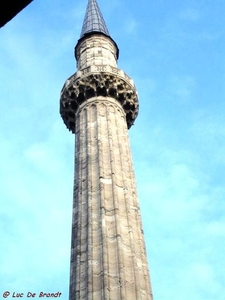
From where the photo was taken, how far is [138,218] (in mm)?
13625

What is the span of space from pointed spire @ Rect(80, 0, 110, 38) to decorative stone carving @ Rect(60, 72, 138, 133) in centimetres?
509

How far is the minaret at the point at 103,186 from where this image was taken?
1143 centimetres

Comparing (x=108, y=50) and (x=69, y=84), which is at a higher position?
(x=108, y=50)

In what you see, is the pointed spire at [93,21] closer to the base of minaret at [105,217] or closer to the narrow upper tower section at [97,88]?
the narrow upper tower section at [97,88]

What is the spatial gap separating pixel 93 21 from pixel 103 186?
12.7 m

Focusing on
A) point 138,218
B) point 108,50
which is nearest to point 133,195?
point 138,218

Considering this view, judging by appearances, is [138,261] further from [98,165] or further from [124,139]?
[124,139]

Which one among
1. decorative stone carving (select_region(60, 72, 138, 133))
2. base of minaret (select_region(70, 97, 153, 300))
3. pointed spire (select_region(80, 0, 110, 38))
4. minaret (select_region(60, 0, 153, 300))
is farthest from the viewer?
pointed spire (select_region(80, 0, 110, 38))

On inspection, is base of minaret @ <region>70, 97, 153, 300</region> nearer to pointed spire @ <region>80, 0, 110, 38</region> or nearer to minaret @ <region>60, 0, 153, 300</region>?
minaret @ <region>60, 0, 153, 300</region>

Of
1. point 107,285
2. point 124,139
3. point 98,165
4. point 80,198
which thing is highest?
point 124,139

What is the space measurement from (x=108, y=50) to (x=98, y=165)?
849cm

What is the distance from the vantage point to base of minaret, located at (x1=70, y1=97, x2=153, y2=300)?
37.1ft

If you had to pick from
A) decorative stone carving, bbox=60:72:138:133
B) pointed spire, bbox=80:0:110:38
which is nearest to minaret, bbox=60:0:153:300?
decorative stone carving, bbox=60:72:138:133

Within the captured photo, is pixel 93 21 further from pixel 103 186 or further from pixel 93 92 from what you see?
pixel 103 186
